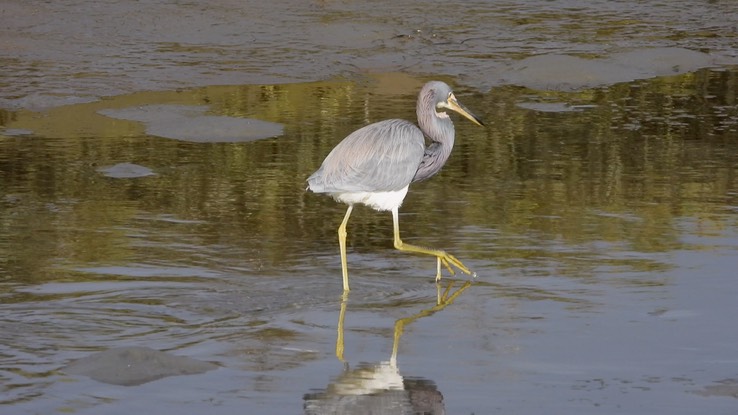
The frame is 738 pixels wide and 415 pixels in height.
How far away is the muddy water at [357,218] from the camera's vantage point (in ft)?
18.3

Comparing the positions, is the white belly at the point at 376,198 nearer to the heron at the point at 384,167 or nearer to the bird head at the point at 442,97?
the heron at the point at 384,167

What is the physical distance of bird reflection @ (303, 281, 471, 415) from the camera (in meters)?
5.19

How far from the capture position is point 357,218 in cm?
850

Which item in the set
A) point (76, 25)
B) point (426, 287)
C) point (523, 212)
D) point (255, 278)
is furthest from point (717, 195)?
point (76, 25)

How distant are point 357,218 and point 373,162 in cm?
128

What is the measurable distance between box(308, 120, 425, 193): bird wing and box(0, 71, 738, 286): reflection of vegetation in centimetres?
52

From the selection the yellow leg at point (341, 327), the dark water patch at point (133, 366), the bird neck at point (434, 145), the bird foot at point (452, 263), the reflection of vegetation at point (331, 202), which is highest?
the bird neck at point (434, 145)

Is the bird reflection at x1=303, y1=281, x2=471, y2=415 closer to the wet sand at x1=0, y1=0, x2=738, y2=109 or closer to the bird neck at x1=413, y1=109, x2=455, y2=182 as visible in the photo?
the bird neck at x1=413, y1=109, x2=455, y2=182

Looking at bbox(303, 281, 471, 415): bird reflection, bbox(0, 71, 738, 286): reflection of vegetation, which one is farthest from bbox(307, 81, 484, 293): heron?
bbox(303, 281, 471, 415): bird reflection

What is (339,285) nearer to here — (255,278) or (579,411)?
(255,278)

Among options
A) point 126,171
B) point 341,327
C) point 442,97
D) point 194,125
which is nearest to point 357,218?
point 442,97

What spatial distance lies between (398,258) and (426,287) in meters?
0.60

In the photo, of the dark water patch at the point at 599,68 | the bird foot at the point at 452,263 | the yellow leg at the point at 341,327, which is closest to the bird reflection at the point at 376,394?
→ the yellow leg at the point at 341,327

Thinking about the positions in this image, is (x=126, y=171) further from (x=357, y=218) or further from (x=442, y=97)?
(x=442, y=97)
